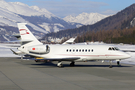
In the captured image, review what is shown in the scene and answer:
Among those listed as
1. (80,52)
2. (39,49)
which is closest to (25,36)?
(39,49)

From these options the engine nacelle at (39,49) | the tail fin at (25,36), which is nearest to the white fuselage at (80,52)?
the engine nacelle at (39,49)

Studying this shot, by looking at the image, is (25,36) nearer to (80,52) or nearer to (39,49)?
(39,49)

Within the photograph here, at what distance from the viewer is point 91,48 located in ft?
97.5

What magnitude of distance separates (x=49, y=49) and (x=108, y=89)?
15.8 metres

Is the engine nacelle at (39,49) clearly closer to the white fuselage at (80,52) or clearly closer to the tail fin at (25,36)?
the white fuselage at (80,52)

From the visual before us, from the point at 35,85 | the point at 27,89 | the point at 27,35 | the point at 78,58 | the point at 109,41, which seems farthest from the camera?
the point at 109,41

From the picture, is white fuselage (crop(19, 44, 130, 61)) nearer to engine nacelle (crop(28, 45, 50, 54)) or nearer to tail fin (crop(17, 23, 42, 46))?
engine nacelle (crop(28, 45, 50, 54))

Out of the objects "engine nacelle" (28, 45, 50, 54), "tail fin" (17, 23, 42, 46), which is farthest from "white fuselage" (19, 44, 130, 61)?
"tail fin" (17, 23, 42, 46)

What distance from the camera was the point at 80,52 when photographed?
29547 mm

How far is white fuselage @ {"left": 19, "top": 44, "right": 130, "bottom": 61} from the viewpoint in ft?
95.6

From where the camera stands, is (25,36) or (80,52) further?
(25,36)

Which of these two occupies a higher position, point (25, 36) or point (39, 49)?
point (25, 36)

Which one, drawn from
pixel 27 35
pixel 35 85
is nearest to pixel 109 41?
pixel 27 35

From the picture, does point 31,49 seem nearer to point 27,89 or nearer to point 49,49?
point 49,49
